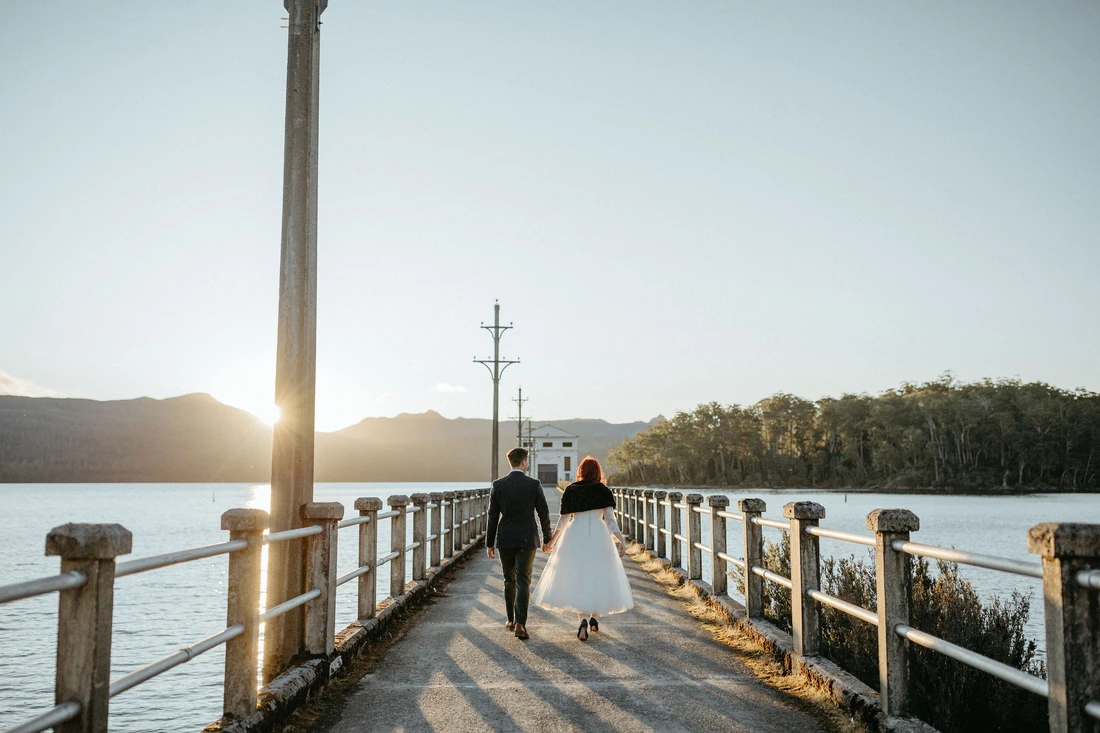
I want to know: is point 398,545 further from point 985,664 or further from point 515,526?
point 985,664

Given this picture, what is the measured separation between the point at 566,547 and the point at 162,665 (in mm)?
6132

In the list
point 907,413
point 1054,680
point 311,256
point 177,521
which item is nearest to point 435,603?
point 311,256

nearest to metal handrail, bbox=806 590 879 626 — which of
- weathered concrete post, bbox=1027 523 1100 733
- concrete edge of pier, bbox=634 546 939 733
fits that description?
concrete edge of pier, bbox=634 546 939 733

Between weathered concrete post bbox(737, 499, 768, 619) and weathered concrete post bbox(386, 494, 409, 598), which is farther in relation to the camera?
weathered concrete post bbox(386, 494, 409, 598)

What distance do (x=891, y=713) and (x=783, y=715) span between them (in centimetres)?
93

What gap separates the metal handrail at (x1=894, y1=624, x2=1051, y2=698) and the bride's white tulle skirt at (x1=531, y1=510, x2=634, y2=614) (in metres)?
4.57

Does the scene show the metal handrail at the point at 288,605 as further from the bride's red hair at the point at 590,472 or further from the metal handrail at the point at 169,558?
the bride's red hair at the point at 590,472

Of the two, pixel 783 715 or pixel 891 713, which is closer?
pixel 891 713

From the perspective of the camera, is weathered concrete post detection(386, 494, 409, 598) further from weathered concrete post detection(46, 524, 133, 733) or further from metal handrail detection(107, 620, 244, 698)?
weathered concrete post detection(46, 524, 133, 733)

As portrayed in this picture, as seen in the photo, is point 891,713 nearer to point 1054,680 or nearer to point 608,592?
point 1054,680

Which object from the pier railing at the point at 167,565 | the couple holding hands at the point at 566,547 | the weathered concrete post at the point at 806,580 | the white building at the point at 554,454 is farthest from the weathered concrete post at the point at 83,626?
the white building at the point at 554,454

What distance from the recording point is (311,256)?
313 inches

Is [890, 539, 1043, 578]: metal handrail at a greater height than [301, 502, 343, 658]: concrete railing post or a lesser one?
greater

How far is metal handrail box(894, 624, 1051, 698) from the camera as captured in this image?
13.7 feet
